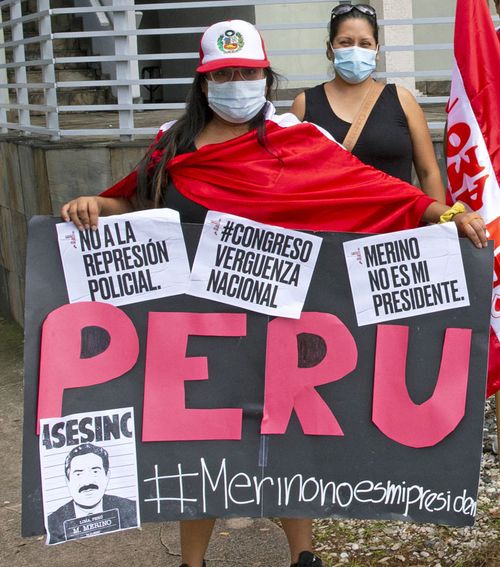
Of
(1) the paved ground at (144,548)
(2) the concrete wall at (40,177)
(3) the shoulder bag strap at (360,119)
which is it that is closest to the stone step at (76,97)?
(2) the concrete wall at (40,177)

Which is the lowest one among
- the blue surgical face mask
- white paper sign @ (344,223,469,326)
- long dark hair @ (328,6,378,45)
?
white paper sign @ (344,223,469,326)

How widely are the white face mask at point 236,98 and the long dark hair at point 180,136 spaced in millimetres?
59

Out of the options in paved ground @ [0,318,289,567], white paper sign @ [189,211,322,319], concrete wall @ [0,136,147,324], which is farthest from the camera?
concrete wall @ [0,136,147,324]

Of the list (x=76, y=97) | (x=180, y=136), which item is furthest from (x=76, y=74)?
(x=180, y=136)

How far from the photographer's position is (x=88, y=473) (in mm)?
3195

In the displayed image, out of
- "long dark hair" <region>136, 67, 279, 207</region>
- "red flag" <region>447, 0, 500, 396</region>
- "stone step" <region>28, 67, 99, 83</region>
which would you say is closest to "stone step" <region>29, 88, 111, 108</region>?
"stone step" <region>28, 67, 99, 83</region>

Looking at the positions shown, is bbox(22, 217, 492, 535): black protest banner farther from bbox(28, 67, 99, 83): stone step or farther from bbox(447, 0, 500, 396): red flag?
bbox(28, 67, 99, 83): stone step

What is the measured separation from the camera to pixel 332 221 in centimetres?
328

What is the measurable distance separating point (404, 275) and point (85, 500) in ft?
3.98

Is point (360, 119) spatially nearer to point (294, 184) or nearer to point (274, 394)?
point (294, 184)

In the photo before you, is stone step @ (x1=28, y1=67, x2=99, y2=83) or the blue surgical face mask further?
stone step @ (x1=28, y1=67, x2=99, y2=83)

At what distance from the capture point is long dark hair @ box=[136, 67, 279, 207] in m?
3.25

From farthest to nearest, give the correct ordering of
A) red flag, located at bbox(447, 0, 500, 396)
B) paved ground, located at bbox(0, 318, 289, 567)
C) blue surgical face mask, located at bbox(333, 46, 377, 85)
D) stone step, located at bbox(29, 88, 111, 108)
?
1. stone step, located at bbox(29, 88, 111, 108)
2. paved ground, located at bbox(0, 318, 289, 567)
3. blue surgical face mask, located at bbox(333, 46, 377, 85)
4. red flag, located at bbox(447, 0, 500, 396)

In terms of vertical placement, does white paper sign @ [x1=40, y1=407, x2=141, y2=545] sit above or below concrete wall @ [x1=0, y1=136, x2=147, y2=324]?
below
